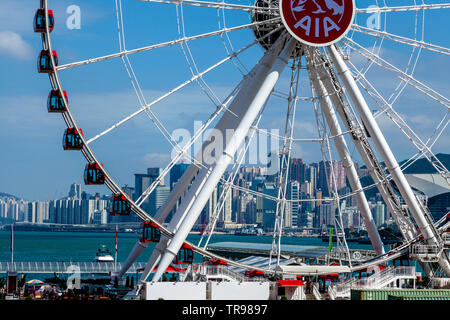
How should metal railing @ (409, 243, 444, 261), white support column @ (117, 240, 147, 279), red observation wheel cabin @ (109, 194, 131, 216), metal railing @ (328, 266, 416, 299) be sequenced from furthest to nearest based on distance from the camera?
white support column @ (117, 240, 147, 279), metal railing @ (328, 266, 416, 299), metal railing @ (409, 243, 444, 261), red observation wheel cabin @ (109, 194, 131, 216)

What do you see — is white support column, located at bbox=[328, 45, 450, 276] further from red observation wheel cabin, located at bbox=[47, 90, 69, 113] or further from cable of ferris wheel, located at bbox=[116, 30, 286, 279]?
red observation wheel cabin, located at bbox=[47, 90, 69, 113]

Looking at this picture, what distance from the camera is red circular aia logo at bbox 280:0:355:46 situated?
55344 millimetres

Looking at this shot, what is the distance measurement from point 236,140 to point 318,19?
9.21 meters

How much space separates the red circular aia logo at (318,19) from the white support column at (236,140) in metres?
2.87

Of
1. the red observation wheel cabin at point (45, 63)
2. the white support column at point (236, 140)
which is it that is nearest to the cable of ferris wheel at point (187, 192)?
the white support column at point (236, 140)

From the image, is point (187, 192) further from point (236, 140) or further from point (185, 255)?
point (236, 140)

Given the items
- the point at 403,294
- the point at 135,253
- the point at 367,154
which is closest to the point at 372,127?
the point at 367,154

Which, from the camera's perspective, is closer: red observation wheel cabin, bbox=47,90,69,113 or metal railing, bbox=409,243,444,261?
red observation wheel cabin, bbox=47,90,69,113

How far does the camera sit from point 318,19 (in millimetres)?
55719

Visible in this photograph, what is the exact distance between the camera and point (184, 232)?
179 ft

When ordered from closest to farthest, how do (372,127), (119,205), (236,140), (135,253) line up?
(119,205)
(236,140)
(372,127)
(135,253)

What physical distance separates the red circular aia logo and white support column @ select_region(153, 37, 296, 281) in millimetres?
2870

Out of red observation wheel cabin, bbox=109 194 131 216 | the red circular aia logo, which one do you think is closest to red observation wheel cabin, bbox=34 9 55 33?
red observation wheel cabin, bbox=109 194 131 216
